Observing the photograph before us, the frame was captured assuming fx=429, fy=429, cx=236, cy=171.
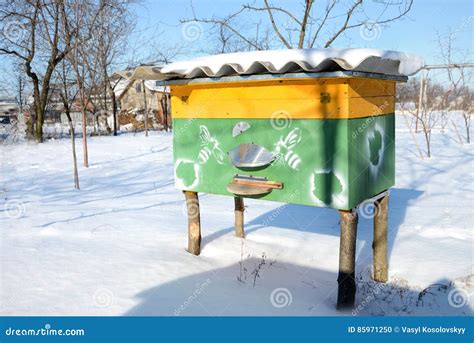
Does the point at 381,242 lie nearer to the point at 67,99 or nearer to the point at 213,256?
the point at 213,256

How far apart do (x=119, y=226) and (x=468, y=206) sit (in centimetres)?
526

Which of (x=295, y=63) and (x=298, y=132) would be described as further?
(x=298, y=132)

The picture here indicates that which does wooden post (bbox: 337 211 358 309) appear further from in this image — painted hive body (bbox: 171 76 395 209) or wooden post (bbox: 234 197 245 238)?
wooden post (bbox: 234 197 245 238)

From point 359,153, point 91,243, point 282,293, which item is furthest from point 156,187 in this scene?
point 359,153

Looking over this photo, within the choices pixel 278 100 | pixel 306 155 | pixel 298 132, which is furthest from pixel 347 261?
pixel 278 100

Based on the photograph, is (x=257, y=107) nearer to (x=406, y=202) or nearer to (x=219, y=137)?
(x=219, y=137)

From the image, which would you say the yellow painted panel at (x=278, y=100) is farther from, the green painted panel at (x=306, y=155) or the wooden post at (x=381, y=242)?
the wooden post at (x=381, y=242)

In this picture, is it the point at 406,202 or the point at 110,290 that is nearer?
the point at 110,290

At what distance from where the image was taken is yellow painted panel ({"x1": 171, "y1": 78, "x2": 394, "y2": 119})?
11.0 feet

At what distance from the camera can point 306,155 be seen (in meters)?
3.54

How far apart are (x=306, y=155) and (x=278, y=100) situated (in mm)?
513

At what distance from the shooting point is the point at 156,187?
8680 millimetres

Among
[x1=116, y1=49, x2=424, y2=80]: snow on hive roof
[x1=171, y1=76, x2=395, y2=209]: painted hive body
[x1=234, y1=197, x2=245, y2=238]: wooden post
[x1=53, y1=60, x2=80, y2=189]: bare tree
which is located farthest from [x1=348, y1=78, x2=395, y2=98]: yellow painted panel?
[x1=53, y1=60, x2=80, y2=189]: bare tree

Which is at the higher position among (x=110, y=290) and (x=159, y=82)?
(x=159, y=82)
